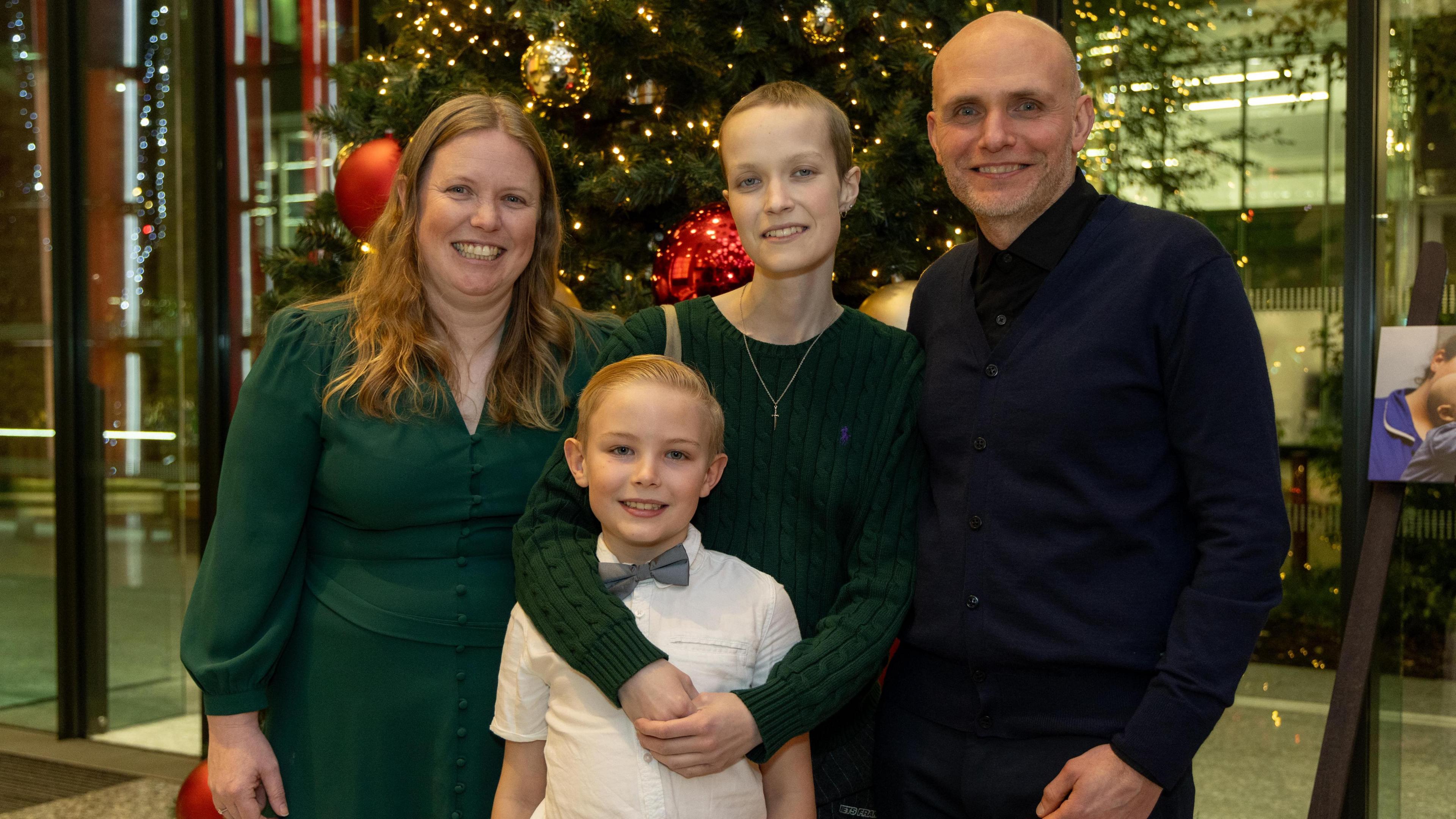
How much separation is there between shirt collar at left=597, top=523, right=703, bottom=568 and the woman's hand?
618mm

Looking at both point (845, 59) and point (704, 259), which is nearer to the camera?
point (704, 259)

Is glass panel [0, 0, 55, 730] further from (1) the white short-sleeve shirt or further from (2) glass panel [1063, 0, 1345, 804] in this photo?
(2) glass panel [1063, 0, 1345, 804]

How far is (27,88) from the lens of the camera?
4.73 meters

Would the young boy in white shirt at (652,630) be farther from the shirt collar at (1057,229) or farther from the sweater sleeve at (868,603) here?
the shirt collar at (1057,229)

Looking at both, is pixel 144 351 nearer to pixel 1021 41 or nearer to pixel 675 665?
pixel 675 665

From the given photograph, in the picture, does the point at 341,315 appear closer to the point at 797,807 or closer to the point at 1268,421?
the point at 797,807

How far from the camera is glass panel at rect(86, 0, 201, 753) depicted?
445 cm

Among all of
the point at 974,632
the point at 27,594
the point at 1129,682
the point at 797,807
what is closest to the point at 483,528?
the point at 797,807

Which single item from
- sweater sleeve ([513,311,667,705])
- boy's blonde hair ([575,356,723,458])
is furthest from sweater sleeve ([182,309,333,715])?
boy's blonde hair ([575,356,723,458])

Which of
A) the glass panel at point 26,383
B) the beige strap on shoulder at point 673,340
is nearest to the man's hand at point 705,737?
the beige strap on shoulder at point 673,340

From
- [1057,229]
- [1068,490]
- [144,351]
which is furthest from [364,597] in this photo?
[144,351]

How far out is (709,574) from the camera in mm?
1542

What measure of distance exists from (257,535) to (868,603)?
0.91 metres

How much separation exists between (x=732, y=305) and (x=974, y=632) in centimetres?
60
